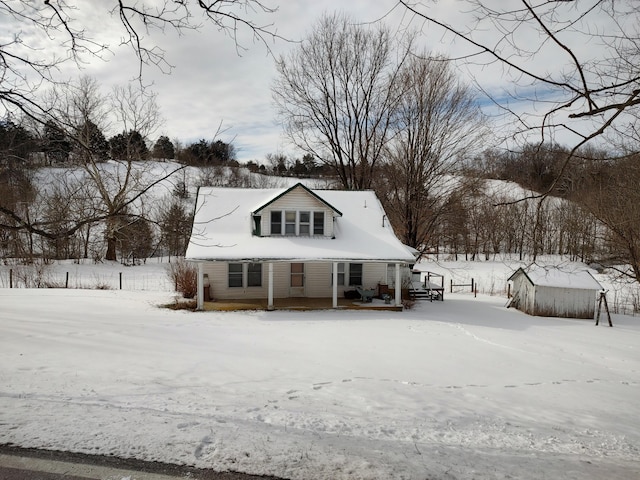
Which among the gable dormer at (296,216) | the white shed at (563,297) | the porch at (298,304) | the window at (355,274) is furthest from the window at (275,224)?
the white shed at (563,297)

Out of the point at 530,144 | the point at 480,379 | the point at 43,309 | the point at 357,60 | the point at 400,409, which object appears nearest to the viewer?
the point at 530,144

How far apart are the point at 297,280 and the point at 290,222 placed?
2731mm

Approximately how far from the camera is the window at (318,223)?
63.4 feet

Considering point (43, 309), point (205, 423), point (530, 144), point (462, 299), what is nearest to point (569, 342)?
point (462, 299)

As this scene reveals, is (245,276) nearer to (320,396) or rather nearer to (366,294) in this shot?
(366,294)

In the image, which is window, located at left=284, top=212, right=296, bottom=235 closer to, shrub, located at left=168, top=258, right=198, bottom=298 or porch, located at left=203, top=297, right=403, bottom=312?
porch, located at left=203, top=297, right=403, bottom=312

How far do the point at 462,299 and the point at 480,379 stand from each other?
1533cm

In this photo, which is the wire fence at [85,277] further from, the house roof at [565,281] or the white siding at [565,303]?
the white siding at [565,303]

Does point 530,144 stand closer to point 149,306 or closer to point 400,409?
point 400,409

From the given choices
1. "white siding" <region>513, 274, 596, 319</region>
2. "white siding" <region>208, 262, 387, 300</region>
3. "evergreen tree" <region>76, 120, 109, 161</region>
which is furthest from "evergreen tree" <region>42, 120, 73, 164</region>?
"white siding" <region>513, 274, 596, 319</region>

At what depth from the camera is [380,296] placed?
1953 centimetres

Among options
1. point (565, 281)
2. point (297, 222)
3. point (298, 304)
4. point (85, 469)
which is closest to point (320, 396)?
point (85, 469)

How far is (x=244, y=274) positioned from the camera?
1875 cm

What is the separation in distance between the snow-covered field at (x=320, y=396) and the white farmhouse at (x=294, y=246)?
4033 millimetres
